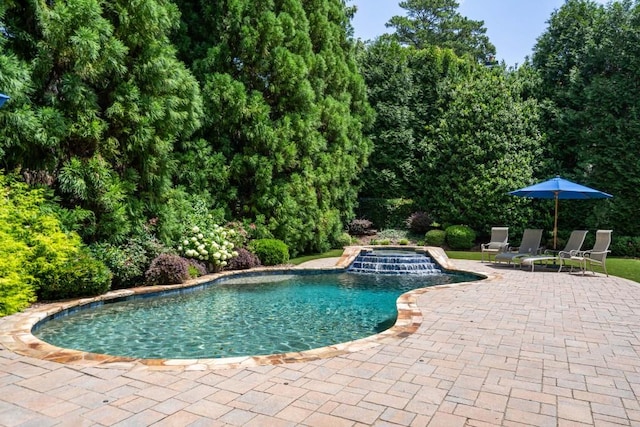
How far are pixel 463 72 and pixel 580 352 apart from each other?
19340 mm

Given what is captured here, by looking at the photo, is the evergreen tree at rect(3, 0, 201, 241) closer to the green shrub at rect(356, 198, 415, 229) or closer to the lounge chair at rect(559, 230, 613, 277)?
the lounge chair at rect(559, 230, 613, 277)

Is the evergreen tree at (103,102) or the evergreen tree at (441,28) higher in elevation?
the evergreen tree at (441,28)

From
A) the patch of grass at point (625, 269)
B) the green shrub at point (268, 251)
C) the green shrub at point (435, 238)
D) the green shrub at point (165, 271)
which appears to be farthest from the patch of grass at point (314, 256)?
the patch of grass at point (625, 269)

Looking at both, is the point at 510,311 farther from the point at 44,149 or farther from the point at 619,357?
the point at 44,149

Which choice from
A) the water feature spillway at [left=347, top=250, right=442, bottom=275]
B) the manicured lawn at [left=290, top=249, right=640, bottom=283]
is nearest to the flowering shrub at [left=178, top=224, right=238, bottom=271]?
the manicured lawn at [left=290, top=249, right=640, bottom=283]

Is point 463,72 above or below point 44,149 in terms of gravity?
above

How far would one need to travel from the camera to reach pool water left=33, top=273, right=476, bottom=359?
19.0 ft

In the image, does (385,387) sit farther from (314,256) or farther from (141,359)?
(314,256)

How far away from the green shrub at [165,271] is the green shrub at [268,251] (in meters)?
3.50

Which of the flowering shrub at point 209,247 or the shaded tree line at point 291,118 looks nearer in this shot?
the shaded tree line at point 291,118

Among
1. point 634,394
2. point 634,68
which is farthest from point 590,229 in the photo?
point 634,394

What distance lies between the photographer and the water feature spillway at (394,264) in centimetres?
1318

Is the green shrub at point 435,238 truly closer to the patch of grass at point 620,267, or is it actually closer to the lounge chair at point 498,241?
the patch of grass at point 620,267

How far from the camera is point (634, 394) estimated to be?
3.79 m
